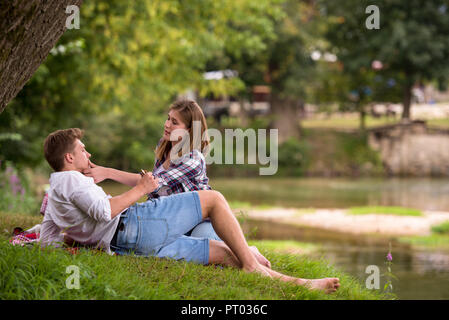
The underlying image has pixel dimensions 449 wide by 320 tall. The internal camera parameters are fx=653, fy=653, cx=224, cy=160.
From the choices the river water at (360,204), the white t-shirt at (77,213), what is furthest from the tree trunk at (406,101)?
the white t-shirt at (77,213)

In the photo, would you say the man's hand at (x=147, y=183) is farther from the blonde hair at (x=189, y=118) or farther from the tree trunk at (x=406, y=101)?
the tree trunk at (x=406, y=101)

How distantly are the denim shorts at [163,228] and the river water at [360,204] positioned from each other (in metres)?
2.97

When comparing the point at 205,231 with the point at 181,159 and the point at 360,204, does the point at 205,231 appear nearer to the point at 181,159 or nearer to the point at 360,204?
the point at 181,159

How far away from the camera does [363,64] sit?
3033cm

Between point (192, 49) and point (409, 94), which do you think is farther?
point (409, 94)

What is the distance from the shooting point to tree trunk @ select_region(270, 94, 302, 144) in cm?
3226

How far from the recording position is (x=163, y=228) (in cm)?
466

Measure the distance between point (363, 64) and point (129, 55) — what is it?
57.8 feet

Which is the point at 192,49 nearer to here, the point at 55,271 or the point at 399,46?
the point at 55,271

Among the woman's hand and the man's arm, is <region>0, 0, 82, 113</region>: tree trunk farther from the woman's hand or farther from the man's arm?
the man's arm

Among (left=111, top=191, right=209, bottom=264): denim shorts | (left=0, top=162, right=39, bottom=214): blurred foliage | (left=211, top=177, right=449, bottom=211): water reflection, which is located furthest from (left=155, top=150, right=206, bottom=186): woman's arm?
(left=211, top=177, right=449, bottom=211): water reflection

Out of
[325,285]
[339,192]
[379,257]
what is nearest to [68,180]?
[325,285]

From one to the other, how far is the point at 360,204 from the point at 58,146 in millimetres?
14313
